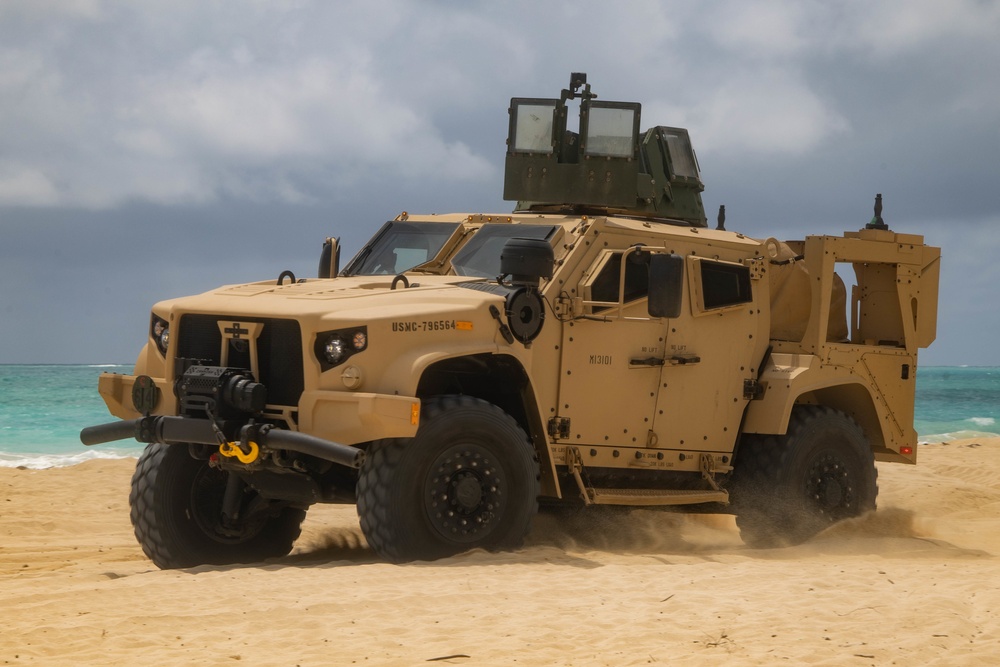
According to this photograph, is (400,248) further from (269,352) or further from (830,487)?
(830,487)

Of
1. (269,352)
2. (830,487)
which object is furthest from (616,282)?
(830,487)

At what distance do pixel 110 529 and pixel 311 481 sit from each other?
511cm

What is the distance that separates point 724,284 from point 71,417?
90.9 feet

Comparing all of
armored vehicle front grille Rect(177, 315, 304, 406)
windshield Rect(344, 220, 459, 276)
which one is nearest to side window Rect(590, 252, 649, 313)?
windshield Rect(344, 220, 459, 276)

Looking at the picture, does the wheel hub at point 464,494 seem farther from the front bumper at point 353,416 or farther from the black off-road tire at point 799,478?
the black off-road tire at point 799,478

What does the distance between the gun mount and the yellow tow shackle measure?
3.82 meters

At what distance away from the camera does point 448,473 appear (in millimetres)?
8789

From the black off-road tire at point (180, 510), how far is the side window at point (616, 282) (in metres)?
2.60

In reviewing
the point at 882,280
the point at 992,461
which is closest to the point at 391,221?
the point at 882,280

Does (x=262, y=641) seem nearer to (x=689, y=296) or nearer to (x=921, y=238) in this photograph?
(x=689, y=296)

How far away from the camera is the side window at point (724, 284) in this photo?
10805 mm

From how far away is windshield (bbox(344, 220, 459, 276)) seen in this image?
1052cm

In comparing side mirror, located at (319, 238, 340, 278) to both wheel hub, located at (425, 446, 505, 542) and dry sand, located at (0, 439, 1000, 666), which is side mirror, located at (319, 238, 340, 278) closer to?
dry sand, located at (0, 439, 1000, 666)

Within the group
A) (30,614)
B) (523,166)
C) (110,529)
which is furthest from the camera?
(110,529)
